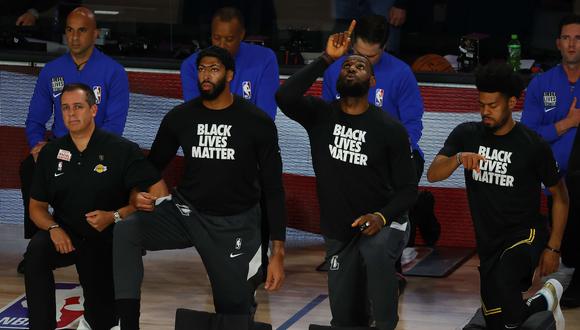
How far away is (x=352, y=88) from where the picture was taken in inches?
279

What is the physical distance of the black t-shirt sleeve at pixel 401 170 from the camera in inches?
280

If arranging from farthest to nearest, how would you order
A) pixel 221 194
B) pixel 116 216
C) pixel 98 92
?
pixel 98 92 → pixel 116 216 → pixel 221 194

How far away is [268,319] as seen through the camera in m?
8.13

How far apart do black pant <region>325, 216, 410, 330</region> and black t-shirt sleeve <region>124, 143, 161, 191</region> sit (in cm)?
102

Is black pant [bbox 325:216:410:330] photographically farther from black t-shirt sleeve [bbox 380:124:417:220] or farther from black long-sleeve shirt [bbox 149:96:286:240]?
black long-sleeve shirt [bbox 149:96:286:240]

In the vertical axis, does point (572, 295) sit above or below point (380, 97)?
below

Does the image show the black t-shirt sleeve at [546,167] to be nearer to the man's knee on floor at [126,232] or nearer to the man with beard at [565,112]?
the man with beard at [565,112]

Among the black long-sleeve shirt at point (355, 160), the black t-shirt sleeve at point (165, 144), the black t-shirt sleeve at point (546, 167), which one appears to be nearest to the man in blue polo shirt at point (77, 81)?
the black t-shirt sleeve at point (165, 144)

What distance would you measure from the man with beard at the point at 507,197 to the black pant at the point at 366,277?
1.45 feet

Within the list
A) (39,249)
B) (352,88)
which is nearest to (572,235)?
(352,88)

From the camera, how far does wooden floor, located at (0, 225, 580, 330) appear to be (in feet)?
26.7

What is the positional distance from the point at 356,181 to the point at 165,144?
1063mm

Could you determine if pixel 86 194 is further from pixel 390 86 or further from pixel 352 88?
pixel 390 86

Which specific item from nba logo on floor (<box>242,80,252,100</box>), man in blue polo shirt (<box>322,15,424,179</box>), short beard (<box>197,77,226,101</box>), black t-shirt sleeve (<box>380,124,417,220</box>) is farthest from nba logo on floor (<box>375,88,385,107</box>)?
short beard (<box>197,77,226,101</box>)
